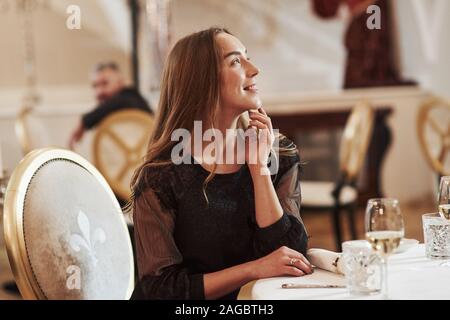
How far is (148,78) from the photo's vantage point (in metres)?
5.05

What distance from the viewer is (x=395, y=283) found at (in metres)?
1.32

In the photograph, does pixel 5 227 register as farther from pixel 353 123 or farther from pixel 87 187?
pixel 353 123

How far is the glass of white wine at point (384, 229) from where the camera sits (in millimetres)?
1226

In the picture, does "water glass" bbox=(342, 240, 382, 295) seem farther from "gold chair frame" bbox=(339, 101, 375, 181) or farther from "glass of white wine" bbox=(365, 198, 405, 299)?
"gold chair frame" bbox=(339, 101, 375, 181)

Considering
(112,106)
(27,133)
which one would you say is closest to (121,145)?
(112,106)

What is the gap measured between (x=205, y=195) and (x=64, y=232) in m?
0.26

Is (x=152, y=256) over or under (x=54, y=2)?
under

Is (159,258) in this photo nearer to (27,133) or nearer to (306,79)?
(27,133)

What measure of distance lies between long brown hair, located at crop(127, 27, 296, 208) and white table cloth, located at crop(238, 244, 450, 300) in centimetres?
26

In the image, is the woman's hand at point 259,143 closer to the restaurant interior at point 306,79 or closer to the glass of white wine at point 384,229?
the glass of white wine at point 384,229

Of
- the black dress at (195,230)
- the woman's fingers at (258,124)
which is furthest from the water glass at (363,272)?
the woman's fingers at (258,124)

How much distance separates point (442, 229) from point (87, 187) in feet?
2.19
